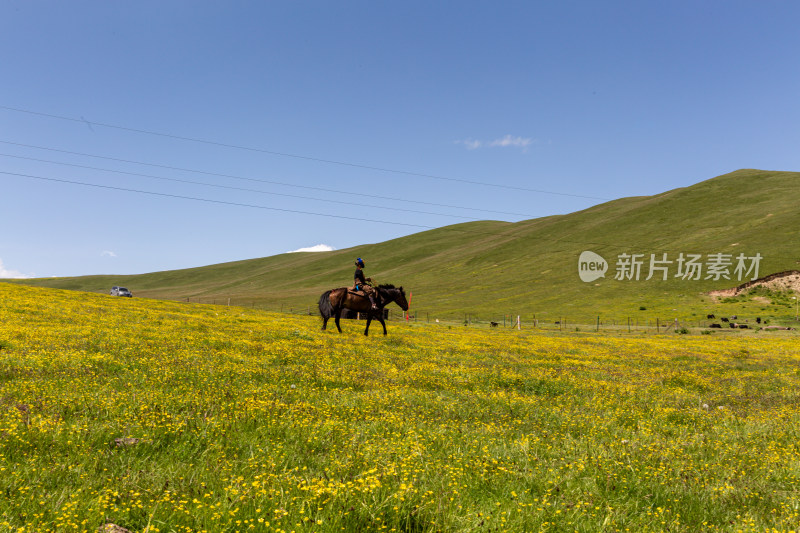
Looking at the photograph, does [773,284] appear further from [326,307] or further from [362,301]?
[326,307]

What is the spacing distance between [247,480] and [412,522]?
2034mm

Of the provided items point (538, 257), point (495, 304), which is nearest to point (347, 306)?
point (495, 304)

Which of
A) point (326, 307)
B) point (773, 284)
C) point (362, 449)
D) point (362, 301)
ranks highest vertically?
point (773, 284)

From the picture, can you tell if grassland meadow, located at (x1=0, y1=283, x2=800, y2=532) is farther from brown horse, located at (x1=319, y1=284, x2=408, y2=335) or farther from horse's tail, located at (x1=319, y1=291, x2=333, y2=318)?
horse's tail, located at (x1=319, y1=291, x2=333, y2=318)

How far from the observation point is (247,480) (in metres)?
5.33

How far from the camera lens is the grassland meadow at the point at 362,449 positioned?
466 cm

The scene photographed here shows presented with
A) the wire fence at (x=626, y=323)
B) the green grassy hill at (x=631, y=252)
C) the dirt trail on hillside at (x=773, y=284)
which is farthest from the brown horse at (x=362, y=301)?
the dirt trail on hillside at (x=773, y=284)

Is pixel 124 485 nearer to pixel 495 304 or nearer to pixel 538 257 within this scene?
pixel 495 304

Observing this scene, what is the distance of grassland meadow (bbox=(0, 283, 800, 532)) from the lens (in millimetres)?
4660

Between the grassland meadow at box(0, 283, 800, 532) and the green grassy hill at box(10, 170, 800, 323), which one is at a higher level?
the green grassy hill at box(10, 170, 800, 323)

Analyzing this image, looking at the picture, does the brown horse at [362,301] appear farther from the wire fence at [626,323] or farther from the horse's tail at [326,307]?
the wire fence at [626,323]

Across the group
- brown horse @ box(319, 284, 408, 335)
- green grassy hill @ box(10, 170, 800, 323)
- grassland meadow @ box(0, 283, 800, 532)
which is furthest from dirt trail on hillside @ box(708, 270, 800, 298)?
grassland meadow @ box(0, 283, 800, 532)

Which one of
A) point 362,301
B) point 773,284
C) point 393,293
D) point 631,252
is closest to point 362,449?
point 362,301

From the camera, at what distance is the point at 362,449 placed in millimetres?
6820
